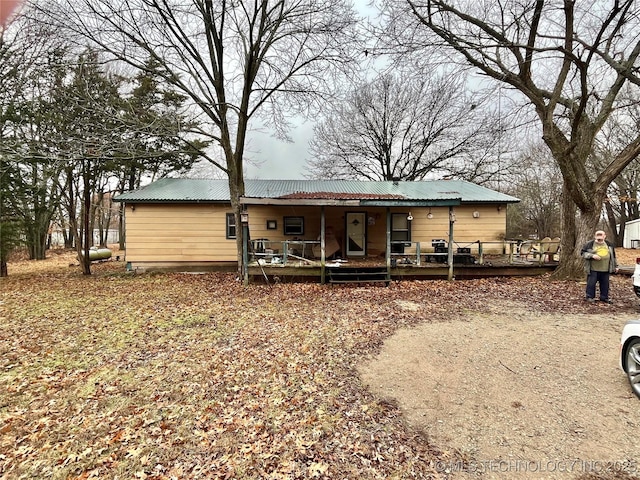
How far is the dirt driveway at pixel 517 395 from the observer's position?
2.54 m

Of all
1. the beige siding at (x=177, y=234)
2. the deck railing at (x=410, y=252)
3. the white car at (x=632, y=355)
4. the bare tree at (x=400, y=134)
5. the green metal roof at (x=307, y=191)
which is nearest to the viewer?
the white car at (x=632, y=355)

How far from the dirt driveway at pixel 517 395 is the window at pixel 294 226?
826 cm

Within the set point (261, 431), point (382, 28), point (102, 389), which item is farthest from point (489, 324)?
point (382, 28)

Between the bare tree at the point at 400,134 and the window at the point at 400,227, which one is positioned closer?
the window at the point at 400,227

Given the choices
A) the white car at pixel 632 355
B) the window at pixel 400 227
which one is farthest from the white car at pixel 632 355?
the window at pixel 400 227

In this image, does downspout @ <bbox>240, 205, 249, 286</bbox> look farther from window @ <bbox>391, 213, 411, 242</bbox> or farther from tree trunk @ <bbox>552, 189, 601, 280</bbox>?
tree trunk @ <bbox>552, 189, 601, 280</bbox>

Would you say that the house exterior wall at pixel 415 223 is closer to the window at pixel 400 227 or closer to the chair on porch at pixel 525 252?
the window at pixel 400 227

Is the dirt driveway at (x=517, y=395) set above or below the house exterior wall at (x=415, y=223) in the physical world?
below

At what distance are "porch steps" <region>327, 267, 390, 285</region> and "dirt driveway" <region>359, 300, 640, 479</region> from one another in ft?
14.6

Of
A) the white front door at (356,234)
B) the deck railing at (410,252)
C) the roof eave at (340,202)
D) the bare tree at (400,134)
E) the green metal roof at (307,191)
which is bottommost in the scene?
the deck railing at (410,252)

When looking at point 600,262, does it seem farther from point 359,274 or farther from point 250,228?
point 250,228

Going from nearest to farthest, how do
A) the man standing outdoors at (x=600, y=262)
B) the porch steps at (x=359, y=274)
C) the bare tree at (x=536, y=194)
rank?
the man standing outdoors at (x=600, y=262) < the porch steps at (x=359, y=274) < the bare tree at (x=536, y=194)

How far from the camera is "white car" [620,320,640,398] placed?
3.35 m

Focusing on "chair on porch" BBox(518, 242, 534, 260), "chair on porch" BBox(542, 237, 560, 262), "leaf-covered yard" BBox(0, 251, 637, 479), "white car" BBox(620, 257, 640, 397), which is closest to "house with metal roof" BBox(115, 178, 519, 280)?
"chair on porch" BBox(518, 242, 534, 260)
